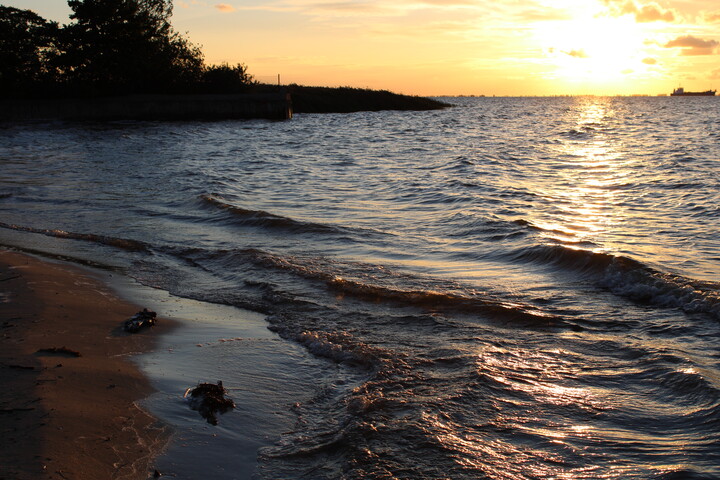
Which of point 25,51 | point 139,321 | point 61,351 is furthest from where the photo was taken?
point 25,51

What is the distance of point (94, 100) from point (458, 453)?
1974 inches

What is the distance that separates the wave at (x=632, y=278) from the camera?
23.8ft

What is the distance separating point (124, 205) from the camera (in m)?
14.3

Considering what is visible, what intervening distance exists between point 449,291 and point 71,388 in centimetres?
451

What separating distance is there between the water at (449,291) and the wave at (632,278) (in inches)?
1.2

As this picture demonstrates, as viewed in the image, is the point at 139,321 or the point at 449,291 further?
the point at 449,291

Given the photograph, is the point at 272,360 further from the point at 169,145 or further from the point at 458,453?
the point at 169,145

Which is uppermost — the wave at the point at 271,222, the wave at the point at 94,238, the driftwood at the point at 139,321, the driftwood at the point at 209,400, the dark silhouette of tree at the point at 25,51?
the dark silhouette of tree at the point at 25,51

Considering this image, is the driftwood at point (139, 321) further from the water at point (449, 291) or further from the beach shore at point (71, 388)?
the water at point (449, 291)

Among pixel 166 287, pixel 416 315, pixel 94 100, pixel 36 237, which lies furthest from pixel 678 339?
pixel 94 100

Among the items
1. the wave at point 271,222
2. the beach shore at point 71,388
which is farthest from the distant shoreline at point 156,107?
the beach shore at point 71,388

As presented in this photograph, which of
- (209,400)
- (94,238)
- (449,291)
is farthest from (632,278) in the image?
(94,238)

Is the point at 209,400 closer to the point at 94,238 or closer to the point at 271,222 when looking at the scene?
the point at 94,238

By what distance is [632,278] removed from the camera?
8.15 m
